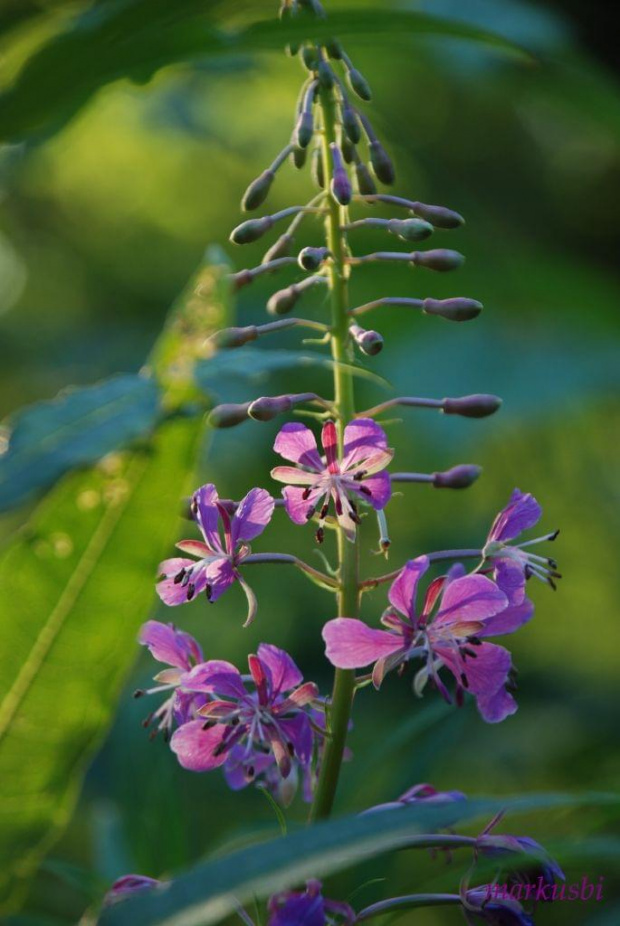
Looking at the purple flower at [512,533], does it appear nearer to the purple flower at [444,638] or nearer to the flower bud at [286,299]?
the purple flower at [444,638]

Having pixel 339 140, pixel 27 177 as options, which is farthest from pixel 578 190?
pixel 339 140

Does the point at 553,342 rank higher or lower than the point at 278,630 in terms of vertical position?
higher

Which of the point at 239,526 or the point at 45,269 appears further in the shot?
the point at 45,269

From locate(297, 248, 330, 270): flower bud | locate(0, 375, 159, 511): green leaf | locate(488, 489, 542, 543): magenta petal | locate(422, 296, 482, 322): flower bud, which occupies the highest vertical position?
locate(297, 248, 330, 270): flower bud

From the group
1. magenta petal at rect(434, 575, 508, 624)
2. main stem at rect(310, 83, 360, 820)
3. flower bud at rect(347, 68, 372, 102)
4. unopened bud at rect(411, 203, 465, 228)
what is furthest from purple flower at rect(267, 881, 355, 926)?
flower bud at rect(347, 68, 372, 102)

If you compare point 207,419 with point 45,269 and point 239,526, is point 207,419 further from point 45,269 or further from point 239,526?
point 45,269

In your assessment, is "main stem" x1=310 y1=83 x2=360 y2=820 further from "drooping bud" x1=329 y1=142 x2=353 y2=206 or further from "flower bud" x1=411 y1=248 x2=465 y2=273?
"flower bud" x1=411 y1=248 x2=465 y2=273

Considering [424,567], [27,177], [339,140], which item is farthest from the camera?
[27,177]

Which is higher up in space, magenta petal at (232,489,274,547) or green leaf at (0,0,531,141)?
green leaf at (0,0,531,141)
